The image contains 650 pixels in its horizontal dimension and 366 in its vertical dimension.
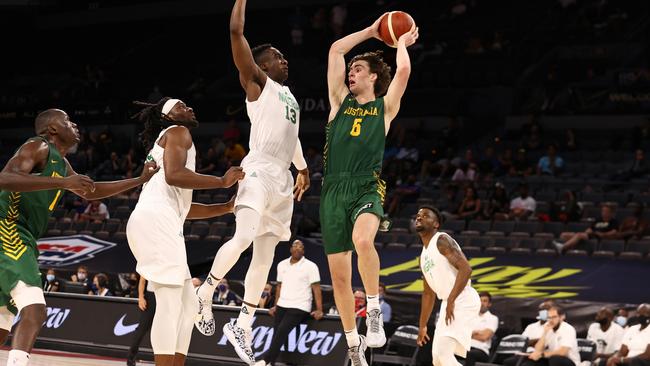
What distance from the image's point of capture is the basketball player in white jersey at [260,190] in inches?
288

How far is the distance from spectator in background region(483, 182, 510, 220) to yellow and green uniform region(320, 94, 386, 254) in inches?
435

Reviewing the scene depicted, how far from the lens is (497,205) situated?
18.4 meters

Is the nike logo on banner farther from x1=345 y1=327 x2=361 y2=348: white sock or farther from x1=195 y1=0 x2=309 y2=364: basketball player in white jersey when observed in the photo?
x1=345 y1=327 x2=361 y2=348: white sock

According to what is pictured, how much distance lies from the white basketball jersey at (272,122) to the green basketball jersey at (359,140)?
0.36m

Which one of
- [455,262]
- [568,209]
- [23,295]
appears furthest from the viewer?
[568,209]

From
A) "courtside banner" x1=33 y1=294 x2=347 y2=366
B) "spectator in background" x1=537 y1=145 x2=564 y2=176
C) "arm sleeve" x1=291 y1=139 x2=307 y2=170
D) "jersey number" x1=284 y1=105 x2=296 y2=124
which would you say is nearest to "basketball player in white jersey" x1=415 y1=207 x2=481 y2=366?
"courtside banner" x1=33 y1=294 x2=347 y2=366

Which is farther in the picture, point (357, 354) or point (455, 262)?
point (455, 262)

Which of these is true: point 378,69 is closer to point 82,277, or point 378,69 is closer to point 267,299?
point 267,299

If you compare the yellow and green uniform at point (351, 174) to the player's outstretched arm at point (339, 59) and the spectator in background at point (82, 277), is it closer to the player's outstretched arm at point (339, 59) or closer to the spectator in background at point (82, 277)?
the player's outstretched arm at point (339, 59)

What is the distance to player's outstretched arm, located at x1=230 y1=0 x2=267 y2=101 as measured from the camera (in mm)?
6934

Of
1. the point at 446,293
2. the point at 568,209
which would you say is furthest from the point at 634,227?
the point at 446,293

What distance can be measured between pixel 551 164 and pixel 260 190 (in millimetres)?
13667

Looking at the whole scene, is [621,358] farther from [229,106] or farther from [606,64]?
[229,106]

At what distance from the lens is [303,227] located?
19.1 metres
